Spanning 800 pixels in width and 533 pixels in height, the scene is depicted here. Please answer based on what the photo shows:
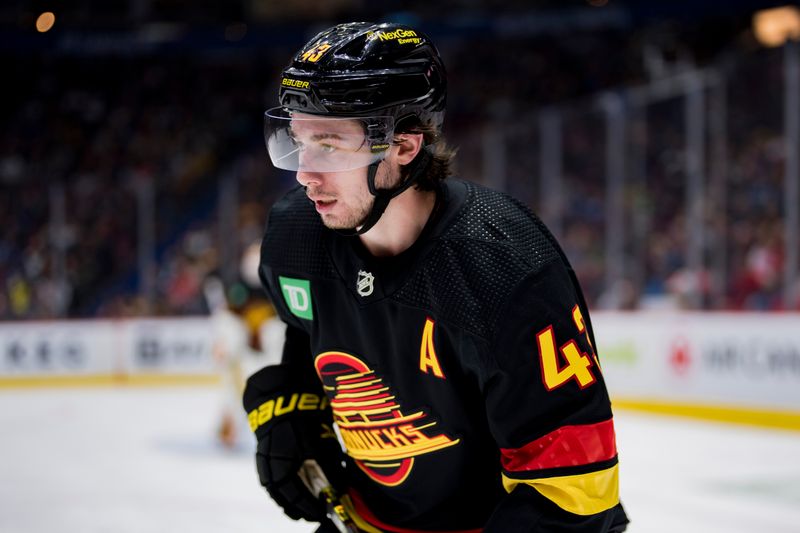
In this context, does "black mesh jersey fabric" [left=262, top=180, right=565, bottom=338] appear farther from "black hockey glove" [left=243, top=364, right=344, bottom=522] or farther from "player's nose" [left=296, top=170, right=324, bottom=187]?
"black hockey glove" [left=243, top=364, right=344, bottom=522]

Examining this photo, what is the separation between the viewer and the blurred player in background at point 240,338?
21.0ft

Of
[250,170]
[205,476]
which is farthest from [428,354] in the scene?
[250,170]

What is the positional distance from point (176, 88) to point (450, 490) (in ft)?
53.1

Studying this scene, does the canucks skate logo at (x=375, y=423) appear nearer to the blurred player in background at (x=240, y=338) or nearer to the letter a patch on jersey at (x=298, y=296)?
the letter a patch on jersey at (x=298, y=296)

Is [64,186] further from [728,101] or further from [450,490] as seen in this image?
[450,490]

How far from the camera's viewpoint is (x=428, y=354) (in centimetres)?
158

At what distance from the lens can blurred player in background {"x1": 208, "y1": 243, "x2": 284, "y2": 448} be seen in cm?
641

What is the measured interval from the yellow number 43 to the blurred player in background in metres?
4.93

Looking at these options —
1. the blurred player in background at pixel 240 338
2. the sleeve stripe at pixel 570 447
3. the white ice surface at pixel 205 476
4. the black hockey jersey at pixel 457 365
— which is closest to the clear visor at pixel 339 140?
the black hockey jersey at pixel 457 365

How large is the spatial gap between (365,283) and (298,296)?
199 mm

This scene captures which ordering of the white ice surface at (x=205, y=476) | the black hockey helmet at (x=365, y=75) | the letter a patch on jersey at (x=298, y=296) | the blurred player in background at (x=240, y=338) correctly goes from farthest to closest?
the blurred player in background at (x=240, y=338)
the white ice surface at (x=205, y=476)
the letter a patch on jersey at (x=298, y=296)
the black hockey helmet at (x=365, y=75)

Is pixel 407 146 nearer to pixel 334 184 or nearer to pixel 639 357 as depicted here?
pixel 334 184

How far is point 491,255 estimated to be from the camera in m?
1.51

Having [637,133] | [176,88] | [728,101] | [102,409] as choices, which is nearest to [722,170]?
[728,101]
